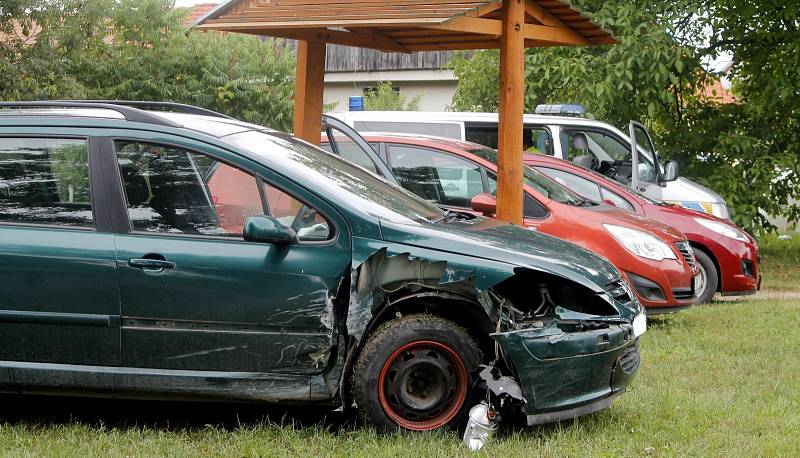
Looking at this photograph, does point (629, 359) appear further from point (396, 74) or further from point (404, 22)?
point (396, 74)

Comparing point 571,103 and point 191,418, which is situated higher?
point 571,103

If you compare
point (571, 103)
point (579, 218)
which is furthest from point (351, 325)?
point (571, 103)

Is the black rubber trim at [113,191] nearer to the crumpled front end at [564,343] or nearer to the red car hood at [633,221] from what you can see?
the crumpled front end at [564,343]

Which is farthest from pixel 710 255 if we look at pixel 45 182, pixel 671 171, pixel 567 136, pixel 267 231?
pixel 45 182

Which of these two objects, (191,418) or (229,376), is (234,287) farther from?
(191,418)

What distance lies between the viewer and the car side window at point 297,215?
17.1 ft

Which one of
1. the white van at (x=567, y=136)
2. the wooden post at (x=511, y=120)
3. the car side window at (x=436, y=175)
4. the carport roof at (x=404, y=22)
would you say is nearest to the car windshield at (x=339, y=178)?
the carport roof at (x=404, y=22)

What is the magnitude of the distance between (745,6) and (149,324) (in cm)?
1223

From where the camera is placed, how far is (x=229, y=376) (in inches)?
202

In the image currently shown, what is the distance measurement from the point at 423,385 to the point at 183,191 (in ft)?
4.98

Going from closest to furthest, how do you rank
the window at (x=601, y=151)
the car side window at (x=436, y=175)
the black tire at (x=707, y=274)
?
the car side window at (x=436, y=175) → the black tire at (x=707, y=274) → the window at (x=601, y=151)

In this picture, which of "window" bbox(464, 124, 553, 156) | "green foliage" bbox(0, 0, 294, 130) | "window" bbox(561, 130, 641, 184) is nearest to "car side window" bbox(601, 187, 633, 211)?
"window" bbox(561, 130, 641, 184)

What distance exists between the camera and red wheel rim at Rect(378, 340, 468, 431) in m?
5.16

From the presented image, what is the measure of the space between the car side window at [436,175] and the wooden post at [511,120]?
1518 mm
